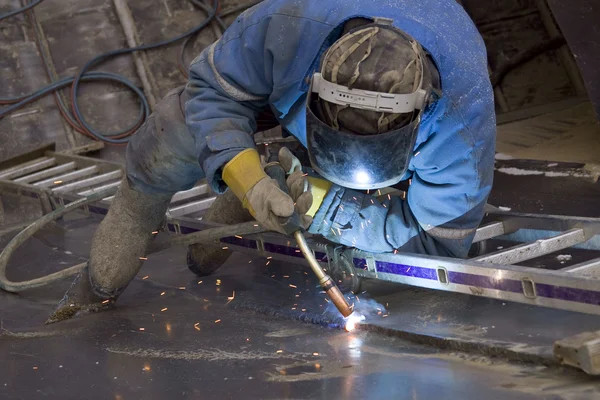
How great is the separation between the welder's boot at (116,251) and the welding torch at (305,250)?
80 centimetres

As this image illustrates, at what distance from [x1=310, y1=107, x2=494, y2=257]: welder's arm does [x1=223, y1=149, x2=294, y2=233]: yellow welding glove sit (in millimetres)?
283

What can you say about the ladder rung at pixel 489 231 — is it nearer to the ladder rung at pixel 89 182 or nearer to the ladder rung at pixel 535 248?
the ladder rung at pixel 535 248

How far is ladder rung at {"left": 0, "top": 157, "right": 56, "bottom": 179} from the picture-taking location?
5.98 meters

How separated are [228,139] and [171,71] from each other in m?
4.06

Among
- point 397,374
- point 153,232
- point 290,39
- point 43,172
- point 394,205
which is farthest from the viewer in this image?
point 43,172

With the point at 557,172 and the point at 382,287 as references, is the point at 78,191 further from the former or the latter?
the point at 557,172

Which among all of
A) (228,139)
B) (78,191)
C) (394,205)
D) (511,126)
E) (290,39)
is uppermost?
(290,39)

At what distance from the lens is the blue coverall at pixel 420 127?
117 inches

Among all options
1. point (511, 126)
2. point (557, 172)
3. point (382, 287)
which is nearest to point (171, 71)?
point (511, 126)

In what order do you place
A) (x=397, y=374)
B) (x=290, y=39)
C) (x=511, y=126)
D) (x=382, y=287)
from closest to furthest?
(x=397, y=374) < (x=290, y=39) < (x=382, y=287) < (x=511, y=126)

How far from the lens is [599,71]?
5.29m

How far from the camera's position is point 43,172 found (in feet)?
19.3

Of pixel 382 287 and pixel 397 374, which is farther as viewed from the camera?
pixel 382 287

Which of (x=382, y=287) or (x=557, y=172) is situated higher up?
(x=382, y=287)
